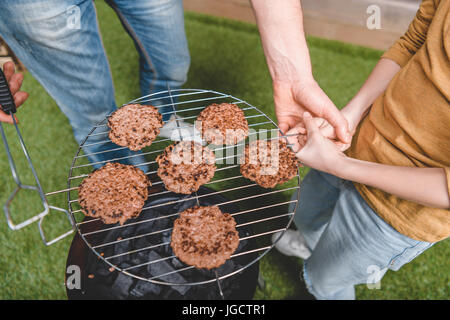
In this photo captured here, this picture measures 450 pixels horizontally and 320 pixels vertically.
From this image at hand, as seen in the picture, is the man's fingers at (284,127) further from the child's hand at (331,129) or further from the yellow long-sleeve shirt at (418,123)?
the yellow long-sleeve shirt at (418,123)

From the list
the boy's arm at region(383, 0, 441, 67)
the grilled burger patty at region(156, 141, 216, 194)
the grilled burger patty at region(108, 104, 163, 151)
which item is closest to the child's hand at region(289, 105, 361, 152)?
the boy's arm at region(383, 0, 441, 67)

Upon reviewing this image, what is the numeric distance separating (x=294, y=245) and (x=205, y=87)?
2.04m

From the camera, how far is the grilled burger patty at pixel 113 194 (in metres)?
1.62

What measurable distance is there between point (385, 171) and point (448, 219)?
1.15 ft

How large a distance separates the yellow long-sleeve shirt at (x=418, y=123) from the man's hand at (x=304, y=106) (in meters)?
0.16

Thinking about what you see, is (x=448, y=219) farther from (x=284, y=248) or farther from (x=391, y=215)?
(x=284, y=248)

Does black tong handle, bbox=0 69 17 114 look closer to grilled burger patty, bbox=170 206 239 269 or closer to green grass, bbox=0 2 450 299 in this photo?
grilled burger patty, bbox=170 206 239 269

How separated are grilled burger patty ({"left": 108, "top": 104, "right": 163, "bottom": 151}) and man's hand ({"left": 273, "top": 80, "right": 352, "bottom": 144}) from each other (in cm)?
82

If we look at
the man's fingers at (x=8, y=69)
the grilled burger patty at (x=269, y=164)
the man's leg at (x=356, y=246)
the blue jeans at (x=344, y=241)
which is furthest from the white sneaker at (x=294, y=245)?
the man's fingers at (x=8, y=69)

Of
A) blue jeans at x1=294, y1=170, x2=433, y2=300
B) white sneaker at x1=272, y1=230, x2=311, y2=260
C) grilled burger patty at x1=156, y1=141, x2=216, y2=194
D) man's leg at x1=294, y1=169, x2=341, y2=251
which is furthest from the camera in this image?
white sneaker at x1=272, y1=230, x2=311, y2=260

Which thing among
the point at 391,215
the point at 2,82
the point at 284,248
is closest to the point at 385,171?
the point at 391,215

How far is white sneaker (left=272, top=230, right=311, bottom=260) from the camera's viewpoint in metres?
2.48

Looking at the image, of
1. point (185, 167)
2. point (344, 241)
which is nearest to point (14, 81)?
point (185, 167)

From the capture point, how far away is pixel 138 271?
→ 191cm
